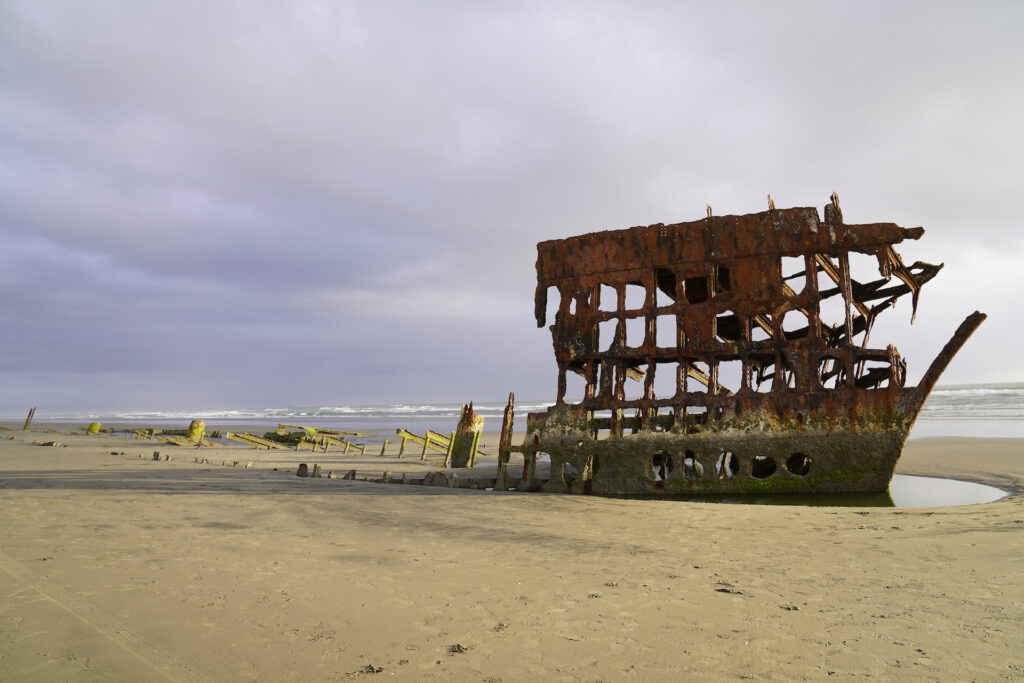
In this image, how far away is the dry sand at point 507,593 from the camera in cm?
272

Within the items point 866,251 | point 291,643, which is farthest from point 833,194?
point 291,643

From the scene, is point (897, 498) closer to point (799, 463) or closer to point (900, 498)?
point (900, 498)

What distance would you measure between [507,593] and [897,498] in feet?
24.1

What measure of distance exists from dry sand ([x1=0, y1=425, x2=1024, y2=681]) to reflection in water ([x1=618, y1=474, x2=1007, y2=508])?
3.35 feet

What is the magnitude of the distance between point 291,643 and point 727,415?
7489mm

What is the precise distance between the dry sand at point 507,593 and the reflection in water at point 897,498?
1.02m

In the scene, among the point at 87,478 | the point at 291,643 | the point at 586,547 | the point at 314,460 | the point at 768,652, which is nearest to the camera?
the point at 768,652

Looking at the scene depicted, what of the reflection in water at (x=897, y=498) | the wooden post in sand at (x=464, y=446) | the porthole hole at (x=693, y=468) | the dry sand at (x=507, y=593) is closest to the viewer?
the dry sand at (x=507, y=593)

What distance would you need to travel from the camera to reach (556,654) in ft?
9.23

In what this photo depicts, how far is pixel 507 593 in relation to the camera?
380 cm

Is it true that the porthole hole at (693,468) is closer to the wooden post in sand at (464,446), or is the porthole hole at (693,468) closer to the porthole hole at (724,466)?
the porthole hole at (724,466)

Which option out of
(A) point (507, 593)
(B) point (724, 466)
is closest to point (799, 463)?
(B) point (724, 466)

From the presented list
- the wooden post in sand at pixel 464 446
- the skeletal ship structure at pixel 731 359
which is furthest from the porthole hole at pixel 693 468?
the wooden post in sand at pixel 464 446

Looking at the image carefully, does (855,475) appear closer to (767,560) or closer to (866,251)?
(866,251)
